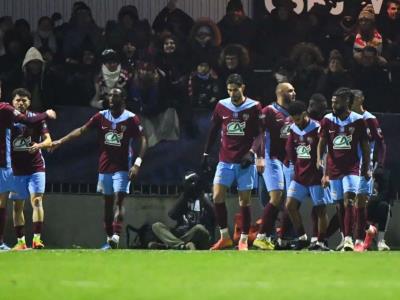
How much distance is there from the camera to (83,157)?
62.6 feet

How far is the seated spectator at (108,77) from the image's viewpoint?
19266 millimetres

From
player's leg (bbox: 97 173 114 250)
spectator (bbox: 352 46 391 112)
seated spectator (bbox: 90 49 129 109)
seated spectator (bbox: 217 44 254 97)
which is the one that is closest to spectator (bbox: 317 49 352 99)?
spectator (bbox: 352 46 391 112)

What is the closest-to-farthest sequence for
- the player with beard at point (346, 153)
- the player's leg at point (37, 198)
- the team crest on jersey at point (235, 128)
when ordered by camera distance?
the player with beard at point (346, 153), the player's leg at point (37, 198), the team crest on jersey at point (235, 128)

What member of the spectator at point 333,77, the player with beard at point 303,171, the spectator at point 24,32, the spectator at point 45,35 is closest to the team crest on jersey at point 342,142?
the player with beard at point 303,171

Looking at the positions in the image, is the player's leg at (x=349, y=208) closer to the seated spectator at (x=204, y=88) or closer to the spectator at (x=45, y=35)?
the seated spectator at (x=204, y=88)

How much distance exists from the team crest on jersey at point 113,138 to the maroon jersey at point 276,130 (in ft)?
6.42

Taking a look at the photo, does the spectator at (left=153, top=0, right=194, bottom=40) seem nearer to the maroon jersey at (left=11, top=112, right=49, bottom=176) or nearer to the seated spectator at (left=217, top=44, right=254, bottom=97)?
the seated spectator at (left=217, top=44, right=254, bottom=97)

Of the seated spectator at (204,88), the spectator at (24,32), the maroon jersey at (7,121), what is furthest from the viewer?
the spectator at (24,32)

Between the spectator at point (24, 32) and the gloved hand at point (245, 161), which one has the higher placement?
the spectator at point (24, 32)

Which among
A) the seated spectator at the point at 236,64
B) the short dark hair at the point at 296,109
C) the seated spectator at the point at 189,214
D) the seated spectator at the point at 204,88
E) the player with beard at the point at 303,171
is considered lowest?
the seated spectator at the point at 189,214

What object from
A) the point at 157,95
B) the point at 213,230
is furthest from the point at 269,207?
the point at 157,95

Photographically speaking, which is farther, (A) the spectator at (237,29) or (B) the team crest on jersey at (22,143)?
(A) the spectator at (237,29)

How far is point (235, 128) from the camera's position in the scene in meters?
17.5

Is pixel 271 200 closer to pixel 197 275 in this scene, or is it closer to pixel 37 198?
pixel 37 198
